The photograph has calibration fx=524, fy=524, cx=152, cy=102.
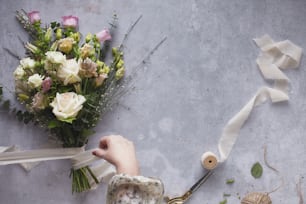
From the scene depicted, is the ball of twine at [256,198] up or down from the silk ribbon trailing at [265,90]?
down

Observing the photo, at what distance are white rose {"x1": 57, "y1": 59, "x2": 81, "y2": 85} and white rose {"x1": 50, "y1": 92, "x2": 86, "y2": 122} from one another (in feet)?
0.17

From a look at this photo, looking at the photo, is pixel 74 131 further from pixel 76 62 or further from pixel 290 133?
pixel 290 133

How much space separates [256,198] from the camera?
80.7 inches

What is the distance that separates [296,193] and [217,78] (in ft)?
1.87

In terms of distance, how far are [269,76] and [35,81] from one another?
3.10 feet

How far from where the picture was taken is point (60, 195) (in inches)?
83.1

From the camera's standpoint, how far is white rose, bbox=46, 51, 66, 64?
1854 millimetres

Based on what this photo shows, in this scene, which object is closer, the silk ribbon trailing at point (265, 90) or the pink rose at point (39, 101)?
the pink rose at point (39, 101)

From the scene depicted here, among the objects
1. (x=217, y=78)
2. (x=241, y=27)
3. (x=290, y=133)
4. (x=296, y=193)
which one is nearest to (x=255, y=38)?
(x=241, y=27)

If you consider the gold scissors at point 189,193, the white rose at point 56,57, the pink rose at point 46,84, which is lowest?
the gold scissors at point 189,193

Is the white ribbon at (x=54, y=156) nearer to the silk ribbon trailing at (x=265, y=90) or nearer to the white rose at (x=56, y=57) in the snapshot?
the silk ribbon trailing at (x=265, y=90)

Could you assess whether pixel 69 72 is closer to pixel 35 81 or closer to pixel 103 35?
pixel 35 81

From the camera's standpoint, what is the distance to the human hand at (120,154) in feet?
5.17

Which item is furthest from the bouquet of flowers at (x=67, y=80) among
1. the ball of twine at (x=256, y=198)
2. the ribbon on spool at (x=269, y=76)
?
the ball of twine at (x=256, y=198)
